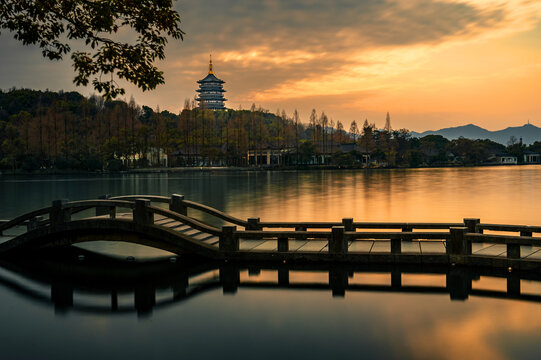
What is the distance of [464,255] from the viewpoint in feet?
41.4

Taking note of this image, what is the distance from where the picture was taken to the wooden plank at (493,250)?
1301cm

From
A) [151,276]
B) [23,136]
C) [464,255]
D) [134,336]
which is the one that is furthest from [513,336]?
[23,136]

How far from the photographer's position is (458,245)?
41.7ft

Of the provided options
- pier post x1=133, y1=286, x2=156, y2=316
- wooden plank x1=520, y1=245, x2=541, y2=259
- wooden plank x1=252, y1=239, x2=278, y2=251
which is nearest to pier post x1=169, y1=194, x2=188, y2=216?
wooden plank x1=252, y1=239, x2=278, y2=251

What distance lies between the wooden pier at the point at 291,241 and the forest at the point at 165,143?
336 feet

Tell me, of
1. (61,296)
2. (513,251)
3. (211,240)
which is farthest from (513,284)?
(61,296)

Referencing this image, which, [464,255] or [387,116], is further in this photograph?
[387,116]

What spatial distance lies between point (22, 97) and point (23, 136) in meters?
36.4

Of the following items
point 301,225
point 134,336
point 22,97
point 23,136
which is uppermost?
point 22,97

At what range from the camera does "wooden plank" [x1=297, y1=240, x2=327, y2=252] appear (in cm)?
1434

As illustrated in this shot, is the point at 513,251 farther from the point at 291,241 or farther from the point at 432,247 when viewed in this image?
the point at 291,241

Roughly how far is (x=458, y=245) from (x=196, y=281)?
7.24 meters

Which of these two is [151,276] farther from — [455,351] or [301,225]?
[455,351]

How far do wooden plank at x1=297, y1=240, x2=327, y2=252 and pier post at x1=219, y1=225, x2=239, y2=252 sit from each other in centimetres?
195
